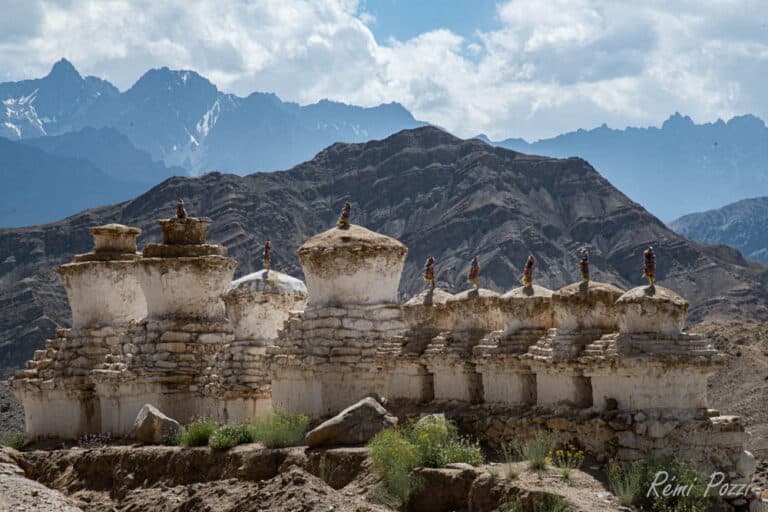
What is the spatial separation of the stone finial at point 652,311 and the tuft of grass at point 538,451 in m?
1.87

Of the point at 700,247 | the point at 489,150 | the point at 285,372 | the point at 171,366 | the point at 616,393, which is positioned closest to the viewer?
the point at 616,393

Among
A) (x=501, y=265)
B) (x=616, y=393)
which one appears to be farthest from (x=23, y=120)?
(x=616, y=393)

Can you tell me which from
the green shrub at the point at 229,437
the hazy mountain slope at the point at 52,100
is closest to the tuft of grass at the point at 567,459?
the green shrub at the point at 229,437

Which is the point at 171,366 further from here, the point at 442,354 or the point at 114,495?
the point at 442,354

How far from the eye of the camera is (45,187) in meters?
140

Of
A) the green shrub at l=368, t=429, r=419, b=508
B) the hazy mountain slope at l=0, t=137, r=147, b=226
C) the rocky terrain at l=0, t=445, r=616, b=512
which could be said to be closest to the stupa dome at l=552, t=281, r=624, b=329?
the rocky terrain at l=0, t=445, r=616, b=512

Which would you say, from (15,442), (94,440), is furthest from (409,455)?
(15,442)

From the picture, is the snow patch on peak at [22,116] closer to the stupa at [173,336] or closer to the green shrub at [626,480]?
the stupa at [173,336]

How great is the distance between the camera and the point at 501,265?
83.0m

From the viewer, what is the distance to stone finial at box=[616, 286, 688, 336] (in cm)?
1547

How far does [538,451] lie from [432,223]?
82304mm

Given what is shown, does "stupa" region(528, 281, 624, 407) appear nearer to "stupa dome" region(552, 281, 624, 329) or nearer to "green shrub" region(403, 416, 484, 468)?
"stupa dome" region(552, 281, 624, 329)

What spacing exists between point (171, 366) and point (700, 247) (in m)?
72.1

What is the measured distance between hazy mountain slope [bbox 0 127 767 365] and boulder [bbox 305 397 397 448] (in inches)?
2350
